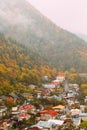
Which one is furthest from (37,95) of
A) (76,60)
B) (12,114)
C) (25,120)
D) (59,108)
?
(76,60)

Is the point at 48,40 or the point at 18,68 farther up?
the point at 48,40

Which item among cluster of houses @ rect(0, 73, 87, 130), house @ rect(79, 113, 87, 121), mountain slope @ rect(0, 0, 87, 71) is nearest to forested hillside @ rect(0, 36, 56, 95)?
cluster of houses @ rect(0, 73, 87, 130)

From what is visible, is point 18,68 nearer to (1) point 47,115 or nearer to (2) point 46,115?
(2) point 46,115

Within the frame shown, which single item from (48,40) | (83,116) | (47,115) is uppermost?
(48,40)

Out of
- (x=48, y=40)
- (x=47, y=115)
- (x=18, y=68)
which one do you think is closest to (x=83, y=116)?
(x=47, y=115)

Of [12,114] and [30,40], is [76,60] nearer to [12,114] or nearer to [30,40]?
[30,40]

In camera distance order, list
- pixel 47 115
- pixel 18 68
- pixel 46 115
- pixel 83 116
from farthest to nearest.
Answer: pixel 18 68 → pixel 83 116 → pixel 46 115 → pixel 47 115
